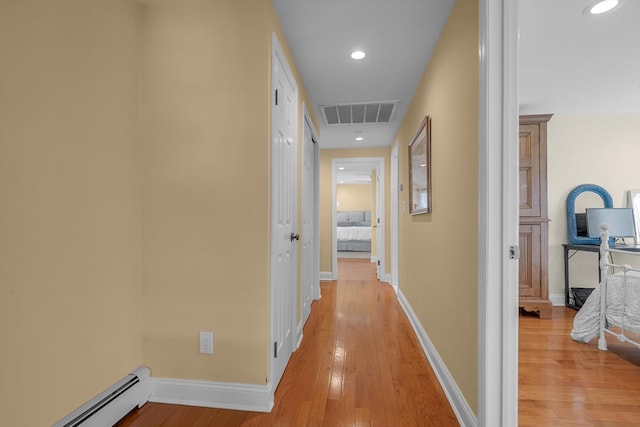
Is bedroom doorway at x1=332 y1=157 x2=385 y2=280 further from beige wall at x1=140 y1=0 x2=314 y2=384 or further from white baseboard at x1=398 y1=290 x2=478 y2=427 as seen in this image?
beige wall at x1=140 y1=0 x2=314 y2=384

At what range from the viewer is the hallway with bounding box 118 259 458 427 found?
1485 mm

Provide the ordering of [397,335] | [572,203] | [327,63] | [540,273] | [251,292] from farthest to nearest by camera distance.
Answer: [572,203] < [540,273] < [397,335] < [327,63] < [251,292]

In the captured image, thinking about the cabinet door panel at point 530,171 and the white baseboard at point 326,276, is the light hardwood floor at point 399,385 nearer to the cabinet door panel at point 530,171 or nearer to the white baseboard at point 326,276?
the cabinet door panel at point 530,171

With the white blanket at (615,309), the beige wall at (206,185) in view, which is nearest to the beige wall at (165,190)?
the beige wall at (206,185)

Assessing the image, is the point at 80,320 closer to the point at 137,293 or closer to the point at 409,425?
the point at 137,293

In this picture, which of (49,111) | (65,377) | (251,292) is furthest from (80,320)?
(49,111)

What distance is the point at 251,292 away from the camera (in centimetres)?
155

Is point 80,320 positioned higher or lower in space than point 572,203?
lower

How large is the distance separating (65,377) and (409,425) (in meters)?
1.61

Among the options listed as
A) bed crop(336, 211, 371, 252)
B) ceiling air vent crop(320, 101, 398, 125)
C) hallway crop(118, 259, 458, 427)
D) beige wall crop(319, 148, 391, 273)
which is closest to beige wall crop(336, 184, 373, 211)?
bed crop(336, 211, 371, 252)

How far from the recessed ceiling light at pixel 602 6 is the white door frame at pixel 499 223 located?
1073 millimetres

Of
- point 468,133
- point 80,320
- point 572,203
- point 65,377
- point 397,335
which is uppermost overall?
point 468,133

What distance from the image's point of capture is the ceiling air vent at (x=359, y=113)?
3.11 metres

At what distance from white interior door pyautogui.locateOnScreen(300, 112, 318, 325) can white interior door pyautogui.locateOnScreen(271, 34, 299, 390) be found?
46cm
